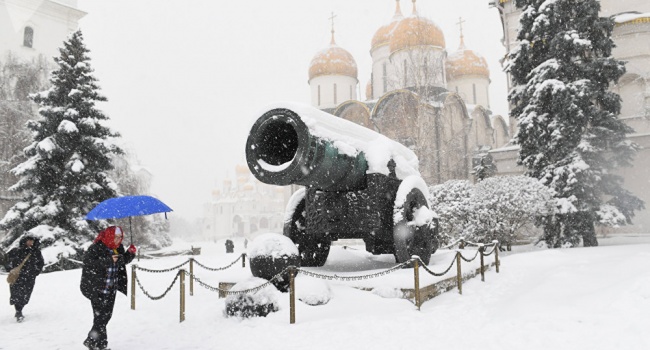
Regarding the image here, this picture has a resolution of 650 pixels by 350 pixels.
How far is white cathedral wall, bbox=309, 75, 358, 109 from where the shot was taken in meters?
35.8

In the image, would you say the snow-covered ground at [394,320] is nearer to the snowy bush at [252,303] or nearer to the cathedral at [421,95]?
the snowy bush at [252,303]

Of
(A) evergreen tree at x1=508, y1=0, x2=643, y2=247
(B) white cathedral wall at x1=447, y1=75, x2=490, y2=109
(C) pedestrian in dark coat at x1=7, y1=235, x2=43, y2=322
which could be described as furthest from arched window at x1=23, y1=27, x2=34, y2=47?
(B) white cathedral wall at x1=447, y1=75, x2=490, y2=109

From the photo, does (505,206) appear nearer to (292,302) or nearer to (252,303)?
(292,302)

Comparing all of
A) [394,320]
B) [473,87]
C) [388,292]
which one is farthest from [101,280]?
[473,87]

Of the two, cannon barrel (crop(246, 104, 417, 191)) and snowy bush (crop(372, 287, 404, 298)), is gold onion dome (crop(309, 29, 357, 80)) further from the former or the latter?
snowy bush (crop(372, 287, 404, 298))

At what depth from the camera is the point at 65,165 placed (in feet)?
46.9

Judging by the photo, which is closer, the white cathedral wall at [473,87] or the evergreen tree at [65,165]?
the evergreen tree at [65,165]

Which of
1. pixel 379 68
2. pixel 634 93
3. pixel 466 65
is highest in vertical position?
pixel 466 65

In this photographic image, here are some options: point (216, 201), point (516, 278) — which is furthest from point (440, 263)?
point (216, 201)

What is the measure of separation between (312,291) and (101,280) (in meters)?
2.57

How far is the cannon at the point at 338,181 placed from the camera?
610 centimetres

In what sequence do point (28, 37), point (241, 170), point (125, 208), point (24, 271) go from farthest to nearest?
point (241, 170) < point (28, 37) < point (125, 208) < point (24, 271)

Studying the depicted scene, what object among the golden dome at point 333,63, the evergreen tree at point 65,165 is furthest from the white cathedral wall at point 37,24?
the golden dome at point 333,63

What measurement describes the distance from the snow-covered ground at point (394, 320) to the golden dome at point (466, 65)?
2894 centimetres
